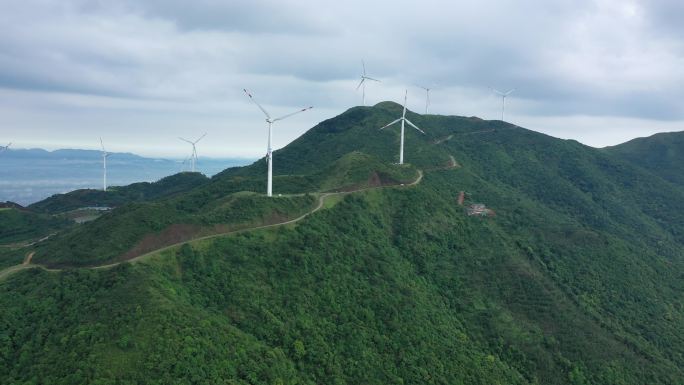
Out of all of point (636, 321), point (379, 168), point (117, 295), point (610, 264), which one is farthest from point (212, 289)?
point (610, 264)

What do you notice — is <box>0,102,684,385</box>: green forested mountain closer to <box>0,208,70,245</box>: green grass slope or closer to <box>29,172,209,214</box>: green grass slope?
<box>0,208,70,245</box>: green grass slope

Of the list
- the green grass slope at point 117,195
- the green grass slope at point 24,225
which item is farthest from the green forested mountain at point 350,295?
the green grass slope at point 117,195

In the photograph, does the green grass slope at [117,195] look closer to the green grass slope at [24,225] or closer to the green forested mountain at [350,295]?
the green grass slope at [24,225]

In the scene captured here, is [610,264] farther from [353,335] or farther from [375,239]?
[353,335]

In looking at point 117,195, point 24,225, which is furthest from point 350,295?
point 117,195

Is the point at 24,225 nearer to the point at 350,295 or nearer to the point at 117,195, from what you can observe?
the point at 117,195

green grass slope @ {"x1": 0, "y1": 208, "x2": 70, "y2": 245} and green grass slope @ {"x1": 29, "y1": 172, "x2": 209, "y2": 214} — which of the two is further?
green grass slope @ {"x1": 29, "y1": 172, "x2": 209, "y2": 214}

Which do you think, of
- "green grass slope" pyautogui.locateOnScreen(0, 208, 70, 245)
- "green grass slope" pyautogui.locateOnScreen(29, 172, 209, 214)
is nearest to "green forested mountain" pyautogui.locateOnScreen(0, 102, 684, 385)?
"green grass slope" pyautogui.locateOnScreen(0, 208, 70, 245)

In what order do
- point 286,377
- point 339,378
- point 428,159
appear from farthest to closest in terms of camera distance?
point 428,159 < point 339,378 < point 286,377
